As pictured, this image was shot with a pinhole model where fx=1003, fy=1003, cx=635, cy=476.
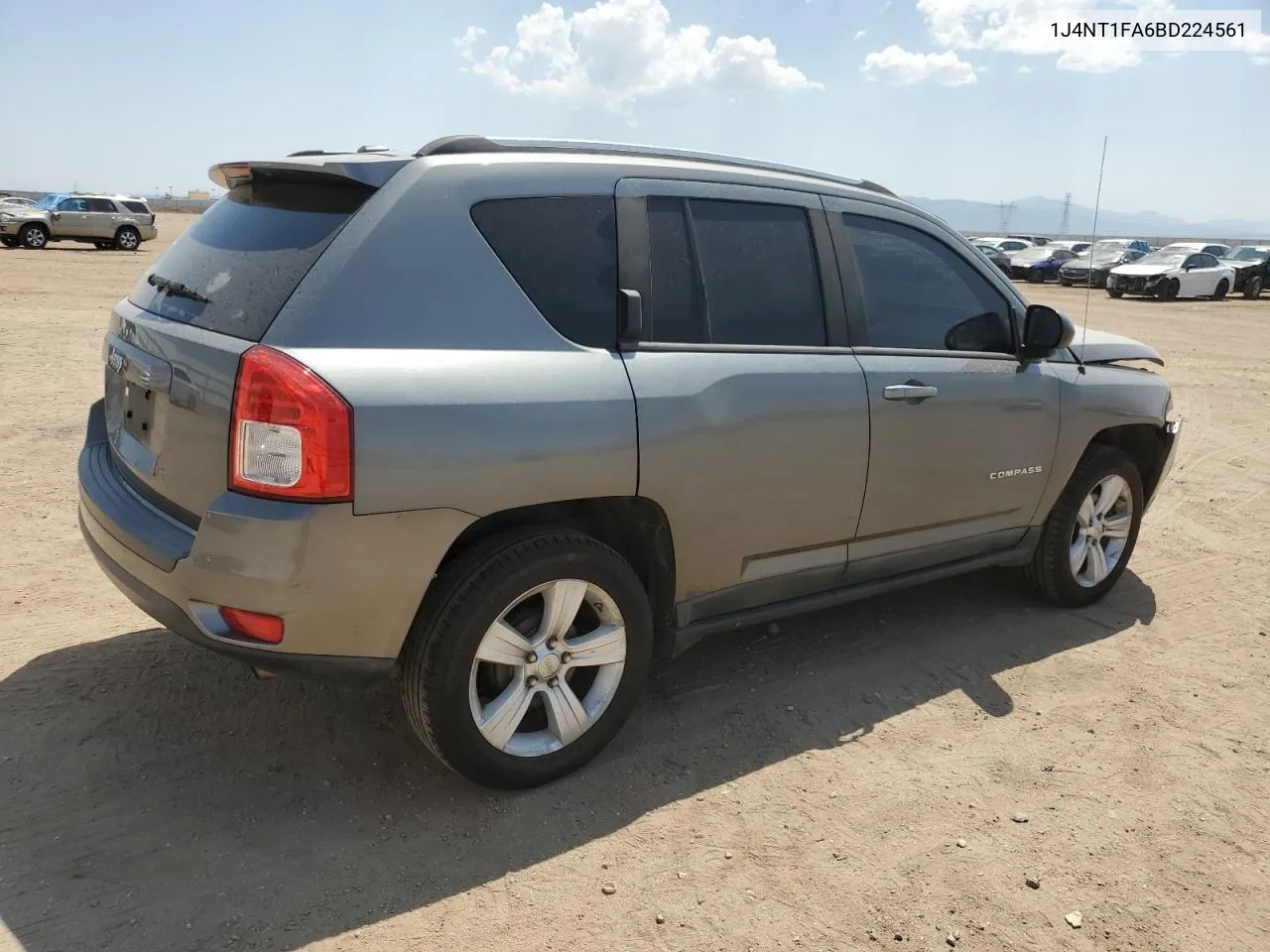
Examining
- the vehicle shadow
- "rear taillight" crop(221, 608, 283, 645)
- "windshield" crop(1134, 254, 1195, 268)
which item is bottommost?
the vehicle shadow

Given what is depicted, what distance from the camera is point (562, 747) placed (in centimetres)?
320

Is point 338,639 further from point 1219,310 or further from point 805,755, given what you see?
point 1219,310

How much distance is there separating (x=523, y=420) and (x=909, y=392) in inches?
66.1

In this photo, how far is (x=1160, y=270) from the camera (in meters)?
28.3

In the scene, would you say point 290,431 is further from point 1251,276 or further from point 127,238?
point 1251,276

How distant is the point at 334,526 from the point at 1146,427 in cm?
424

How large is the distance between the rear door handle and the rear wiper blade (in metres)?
2.35

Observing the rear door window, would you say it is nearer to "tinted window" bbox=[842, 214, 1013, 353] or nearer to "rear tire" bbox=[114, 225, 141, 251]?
"tinted window" bbox=[842, 214, 1013, 353]

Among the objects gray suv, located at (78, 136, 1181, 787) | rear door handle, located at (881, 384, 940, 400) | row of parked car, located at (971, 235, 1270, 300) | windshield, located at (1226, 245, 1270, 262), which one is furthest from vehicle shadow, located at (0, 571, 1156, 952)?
windshield, located at (1226, 245, 1270, 262)

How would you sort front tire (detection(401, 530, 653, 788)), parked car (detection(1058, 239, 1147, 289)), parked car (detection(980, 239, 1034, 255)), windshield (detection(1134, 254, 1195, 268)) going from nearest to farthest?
front tire (detection(401, 530, 653, 788)) → windshield (detection(1134, 254, 1195, 268)) → parked car (detection(1058, 239, 1147, 289)) → parked car (detection(980, 239, 1034, 255))

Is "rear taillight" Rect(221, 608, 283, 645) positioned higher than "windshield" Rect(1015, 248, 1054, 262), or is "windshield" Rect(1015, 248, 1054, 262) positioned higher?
"windshield" Rect(1015, 248, 1054, 262)

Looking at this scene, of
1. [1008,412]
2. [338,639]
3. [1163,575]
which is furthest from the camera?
[1163,575]

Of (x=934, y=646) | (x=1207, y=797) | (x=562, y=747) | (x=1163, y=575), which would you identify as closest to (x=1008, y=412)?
(x=934, y=646)

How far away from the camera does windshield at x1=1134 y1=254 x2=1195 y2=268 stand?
28.8m
